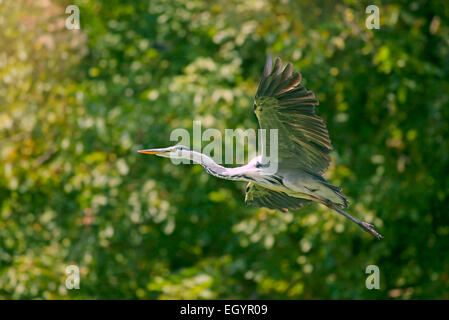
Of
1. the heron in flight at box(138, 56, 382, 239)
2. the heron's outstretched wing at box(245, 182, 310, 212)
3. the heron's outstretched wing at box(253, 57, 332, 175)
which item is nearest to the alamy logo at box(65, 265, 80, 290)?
the heron's outstretched wing at box(245, 182, 310, 212)

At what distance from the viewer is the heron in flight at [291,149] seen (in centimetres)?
367

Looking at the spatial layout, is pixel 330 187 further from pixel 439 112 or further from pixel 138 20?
pixel 138 20

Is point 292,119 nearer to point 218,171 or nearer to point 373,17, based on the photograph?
point 218,171

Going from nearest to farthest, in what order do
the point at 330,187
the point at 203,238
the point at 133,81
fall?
the point at 330,187
the point at 203,238
the point at 133,81

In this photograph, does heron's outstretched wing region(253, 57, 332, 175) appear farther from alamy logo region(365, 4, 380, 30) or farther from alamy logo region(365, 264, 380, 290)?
alamy logo region(365, 4, 380, 30)

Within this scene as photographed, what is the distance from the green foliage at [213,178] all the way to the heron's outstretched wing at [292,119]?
3.13 m

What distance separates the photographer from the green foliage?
717cm

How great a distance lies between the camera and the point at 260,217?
7223mm

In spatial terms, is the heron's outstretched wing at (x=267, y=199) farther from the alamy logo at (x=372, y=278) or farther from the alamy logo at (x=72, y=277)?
the alamy logo at (x=72, y=277)

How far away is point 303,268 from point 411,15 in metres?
2.76

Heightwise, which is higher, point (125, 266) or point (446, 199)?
point (446, 199)

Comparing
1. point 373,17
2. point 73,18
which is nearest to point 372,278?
point 373,17

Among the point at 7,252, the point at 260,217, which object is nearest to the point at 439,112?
the point at 260,217

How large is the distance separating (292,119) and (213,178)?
12.4 feet
